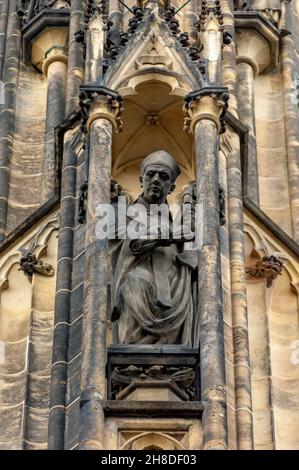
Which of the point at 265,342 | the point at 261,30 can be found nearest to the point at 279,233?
the point at 265,342

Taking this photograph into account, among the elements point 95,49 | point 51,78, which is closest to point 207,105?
point 95,49

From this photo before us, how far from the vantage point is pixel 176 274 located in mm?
24266

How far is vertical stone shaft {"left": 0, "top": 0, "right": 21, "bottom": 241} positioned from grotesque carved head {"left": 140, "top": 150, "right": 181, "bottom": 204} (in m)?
2.50

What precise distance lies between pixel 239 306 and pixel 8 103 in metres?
4.78

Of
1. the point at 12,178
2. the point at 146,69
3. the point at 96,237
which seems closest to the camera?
the point at 96,237

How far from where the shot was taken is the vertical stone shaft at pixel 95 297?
74.6 feet

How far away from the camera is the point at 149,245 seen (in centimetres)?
2438

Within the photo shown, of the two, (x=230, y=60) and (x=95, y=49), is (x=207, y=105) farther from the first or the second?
(x=230, y=60)

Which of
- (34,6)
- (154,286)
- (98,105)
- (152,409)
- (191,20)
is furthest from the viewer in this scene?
(34,6)

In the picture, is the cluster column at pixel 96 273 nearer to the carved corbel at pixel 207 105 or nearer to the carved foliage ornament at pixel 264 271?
the carved corbel at pixel 207 105

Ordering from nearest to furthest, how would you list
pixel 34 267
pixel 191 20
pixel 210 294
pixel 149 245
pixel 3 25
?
pixel 210 294, pixel 149 245, pixel 34 267, pixel 191 20, pixel 3 25

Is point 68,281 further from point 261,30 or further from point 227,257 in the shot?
point 261,30

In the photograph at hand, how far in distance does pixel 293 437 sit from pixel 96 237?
90.2 inches

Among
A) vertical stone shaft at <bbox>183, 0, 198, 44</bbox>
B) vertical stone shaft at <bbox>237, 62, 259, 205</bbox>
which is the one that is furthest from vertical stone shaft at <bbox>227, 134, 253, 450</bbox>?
vertical stone shaft at <bbox>183, 0, 198, 44</bbox>
